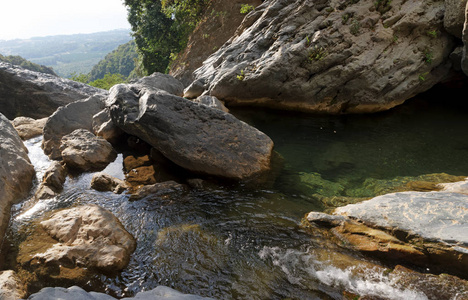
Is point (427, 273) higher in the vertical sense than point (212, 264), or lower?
higher

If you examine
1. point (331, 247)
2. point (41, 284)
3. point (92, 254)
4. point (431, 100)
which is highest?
point (431, 100)

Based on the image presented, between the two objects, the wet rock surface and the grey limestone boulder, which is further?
the grey limestone boulder

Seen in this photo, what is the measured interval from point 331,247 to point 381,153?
17.5ft

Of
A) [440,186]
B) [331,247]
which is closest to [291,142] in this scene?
[440,186]

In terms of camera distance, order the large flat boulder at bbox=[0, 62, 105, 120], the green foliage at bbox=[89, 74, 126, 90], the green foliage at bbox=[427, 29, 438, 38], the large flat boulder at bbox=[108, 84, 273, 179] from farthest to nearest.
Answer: the green foliage at bbox=[89, 74, 126, 90], the large flat boulder at bbox=[0, 62, 105, 120], the green foliage at bbox=[427, 29, 438, 38], the large flat boulder at bbox=[108, 84, 273, 179]

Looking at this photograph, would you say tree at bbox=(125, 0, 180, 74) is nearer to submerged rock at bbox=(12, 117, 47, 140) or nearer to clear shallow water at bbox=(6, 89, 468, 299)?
submerged rock at bbox=(12, 117, 47, 140)

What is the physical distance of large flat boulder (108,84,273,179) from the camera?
7719 millimetres

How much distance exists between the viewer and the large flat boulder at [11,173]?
6637mm

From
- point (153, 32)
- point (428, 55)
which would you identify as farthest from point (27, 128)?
point (153, 32)

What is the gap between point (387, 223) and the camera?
4.97 meters

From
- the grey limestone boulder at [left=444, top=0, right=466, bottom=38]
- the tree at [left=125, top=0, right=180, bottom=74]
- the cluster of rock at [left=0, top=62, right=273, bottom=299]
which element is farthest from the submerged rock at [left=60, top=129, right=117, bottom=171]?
the tree at [left=125, top=0, right=180, bottom=74]

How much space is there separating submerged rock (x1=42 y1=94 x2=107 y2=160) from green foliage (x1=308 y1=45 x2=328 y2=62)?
32.6 feet

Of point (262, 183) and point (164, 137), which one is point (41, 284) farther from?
point (262, 183)

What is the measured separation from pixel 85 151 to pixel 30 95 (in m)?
9.36
